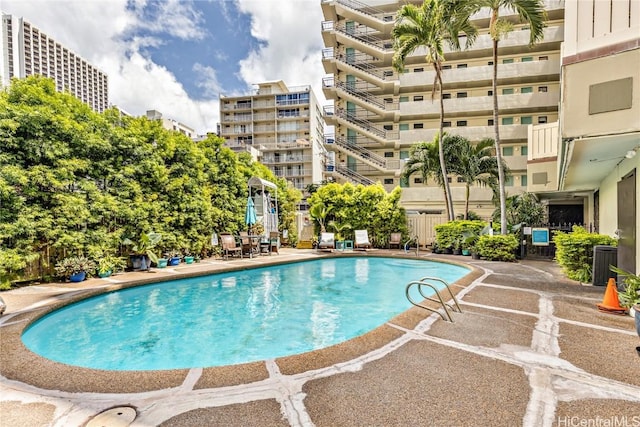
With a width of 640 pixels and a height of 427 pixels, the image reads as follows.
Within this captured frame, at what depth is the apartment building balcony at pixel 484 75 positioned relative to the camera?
23625 millimetres

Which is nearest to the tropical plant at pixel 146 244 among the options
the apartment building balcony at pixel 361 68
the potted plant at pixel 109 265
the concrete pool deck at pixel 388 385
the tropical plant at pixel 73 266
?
the potted plant at pixel 109 265

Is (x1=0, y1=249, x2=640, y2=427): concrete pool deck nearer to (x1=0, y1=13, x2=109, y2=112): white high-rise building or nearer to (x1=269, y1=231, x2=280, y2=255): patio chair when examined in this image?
(x1=269, y1=231, x2=280, y2=255): patio chair

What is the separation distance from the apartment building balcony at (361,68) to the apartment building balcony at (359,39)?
857 millimetres

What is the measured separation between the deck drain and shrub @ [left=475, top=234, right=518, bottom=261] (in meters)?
12.6

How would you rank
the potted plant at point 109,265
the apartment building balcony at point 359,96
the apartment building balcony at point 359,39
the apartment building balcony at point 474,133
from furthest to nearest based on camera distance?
the apartment building balcony at point 359,39, the apartment building balcony at point 359,96, the apartment building balcony at point 474,133, the potted plant at point 109,265

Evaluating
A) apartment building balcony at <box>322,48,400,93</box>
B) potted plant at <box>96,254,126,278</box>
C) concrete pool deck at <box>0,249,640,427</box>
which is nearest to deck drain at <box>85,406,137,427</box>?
concrete pool deck at <box>0,249,640,427</box>

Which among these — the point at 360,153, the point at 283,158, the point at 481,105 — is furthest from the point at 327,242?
the point at 283,158

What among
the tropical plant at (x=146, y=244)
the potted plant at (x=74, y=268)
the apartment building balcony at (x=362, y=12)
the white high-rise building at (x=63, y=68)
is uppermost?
the white high-rise building at (x=63, y=68)

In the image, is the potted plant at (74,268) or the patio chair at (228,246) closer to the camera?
the potted plant at (74,268)

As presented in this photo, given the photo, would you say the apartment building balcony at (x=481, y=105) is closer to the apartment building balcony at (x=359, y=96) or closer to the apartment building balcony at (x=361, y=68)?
the apartment building balcony at (x=359, y=96)

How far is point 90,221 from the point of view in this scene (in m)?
8.59

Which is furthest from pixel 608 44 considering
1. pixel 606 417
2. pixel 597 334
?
pixel 606 417

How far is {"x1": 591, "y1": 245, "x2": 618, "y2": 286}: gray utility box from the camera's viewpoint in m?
6.75

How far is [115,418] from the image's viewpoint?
245 cm
